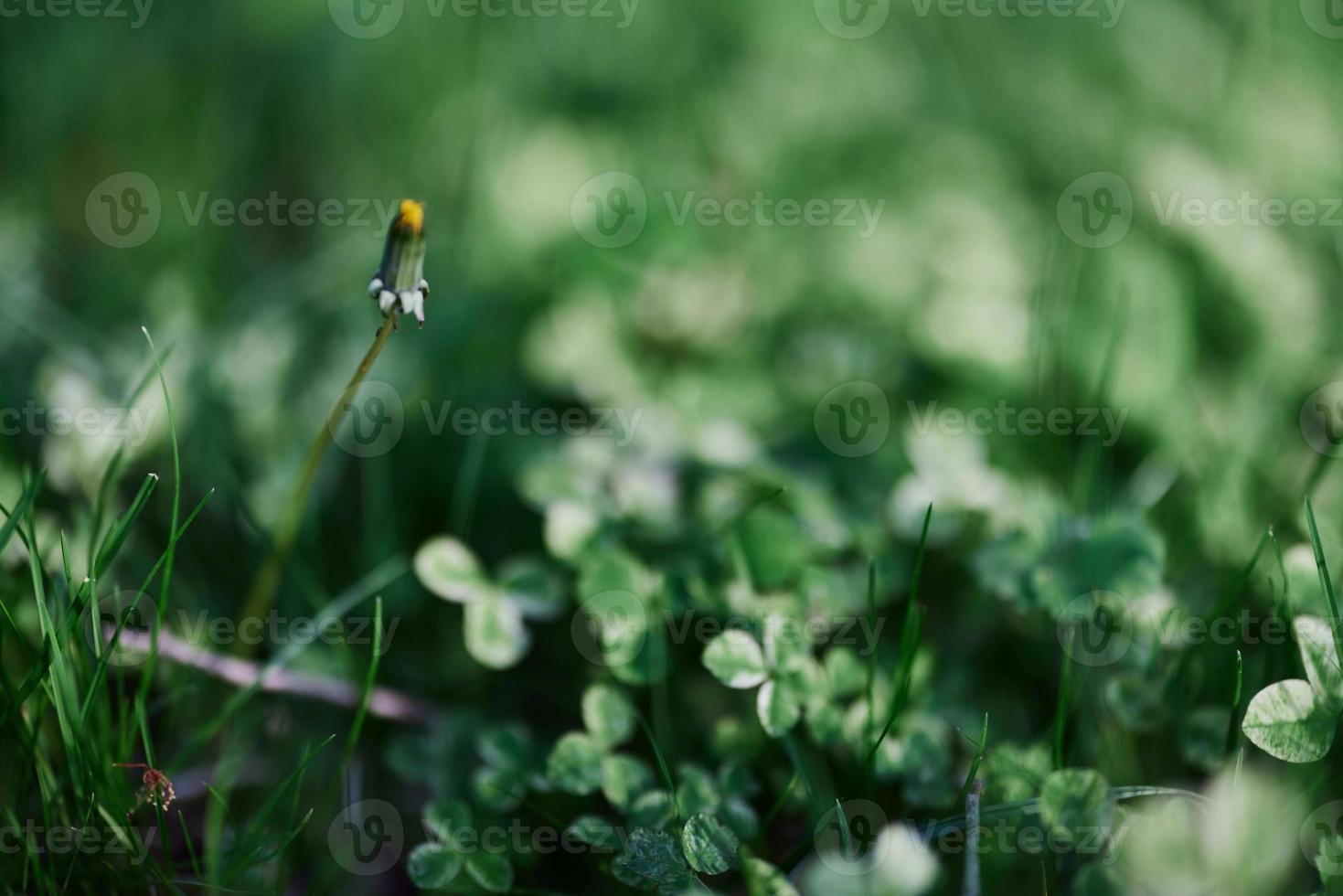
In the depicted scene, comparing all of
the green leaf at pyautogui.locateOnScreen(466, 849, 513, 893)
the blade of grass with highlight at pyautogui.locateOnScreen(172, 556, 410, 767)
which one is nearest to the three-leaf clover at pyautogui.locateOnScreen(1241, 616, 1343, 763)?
the green leaf at pyautogui.locateOnScreen(466, 849, 513, 893)

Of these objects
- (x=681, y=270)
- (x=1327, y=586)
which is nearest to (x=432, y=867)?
(x=1327, y=586)

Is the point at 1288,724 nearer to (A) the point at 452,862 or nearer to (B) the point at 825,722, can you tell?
(B) the point at 825,722

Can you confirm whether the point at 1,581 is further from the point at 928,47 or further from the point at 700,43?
the point at 928,47

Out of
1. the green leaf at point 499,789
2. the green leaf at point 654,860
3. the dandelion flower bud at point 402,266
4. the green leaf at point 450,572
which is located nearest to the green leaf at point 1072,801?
the green leaf at point 654,860

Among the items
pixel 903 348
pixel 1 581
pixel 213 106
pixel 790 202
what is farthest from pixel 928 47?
pixel 1 581

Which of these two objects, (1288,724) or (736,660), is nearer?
(1288,724)

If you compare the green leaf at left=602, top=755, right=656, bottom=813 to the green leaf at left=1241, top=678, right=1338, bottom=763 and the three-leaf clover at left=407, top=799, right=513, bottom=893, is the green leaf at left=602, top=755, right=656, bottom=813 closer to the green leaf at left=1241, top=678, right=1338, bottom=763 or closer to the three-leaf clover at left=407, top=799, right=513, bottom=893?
the three-leaf clover at left=407, top=799, right=513, bottom=893

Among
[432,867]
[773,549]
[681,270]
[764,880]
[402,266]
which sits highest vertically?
[402,266]
